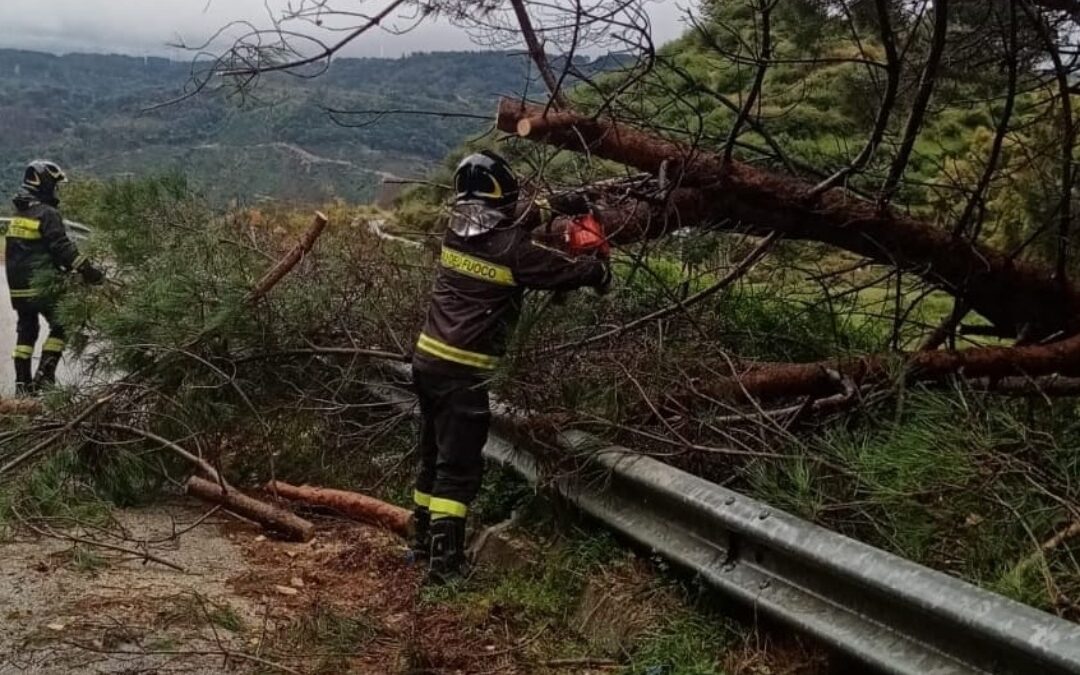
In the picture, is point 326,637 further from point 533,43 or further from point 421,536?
point 533,43

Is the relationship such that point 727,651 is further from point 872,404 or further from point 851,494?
point 872,404

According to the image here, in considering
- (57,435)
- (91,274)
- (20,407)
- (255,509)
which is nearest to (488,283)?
(255,509)

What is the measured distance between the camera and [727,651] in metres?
3.18

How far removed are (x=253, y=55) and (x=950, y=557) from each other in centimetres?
320

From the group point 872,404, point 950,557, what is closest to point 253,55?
point 872,404

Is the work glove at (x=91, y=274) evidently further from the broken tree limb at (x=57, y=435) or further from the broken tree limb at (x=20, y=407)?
the broken tree limb at (x=57, y=435)

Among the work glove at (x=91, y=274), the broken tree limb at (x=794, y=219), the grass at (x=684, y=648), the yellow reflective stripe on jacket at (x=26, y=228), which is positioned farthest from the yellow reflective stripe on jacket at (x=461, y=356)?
the yellow reflective stripe on jacket at (x=26, y=228)

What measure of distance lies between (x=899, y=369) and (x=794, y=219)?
0.85 meters

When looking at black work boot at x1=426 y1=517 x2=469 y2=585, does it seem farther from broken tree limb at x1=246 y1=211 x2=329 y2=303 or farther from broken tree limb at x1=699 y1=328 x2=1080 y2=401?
broken tree limb at x1=246 y1=211 x2=329 y2=303

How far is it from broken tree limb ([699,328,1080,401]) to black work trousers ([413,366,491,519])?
100 centimetres

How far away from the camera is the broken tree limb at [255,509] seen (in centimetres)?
487

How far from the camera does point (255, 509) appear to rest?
4984mm

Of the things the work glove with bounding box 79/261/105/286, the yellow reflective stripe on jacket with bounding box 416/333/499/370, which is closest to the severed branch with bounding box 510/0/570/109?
the yellow reflective stripe on jacket with bounding box 416/333/499/370

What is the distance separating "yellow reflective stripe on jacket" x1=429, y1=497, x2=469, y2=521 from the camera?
4.51 metres
